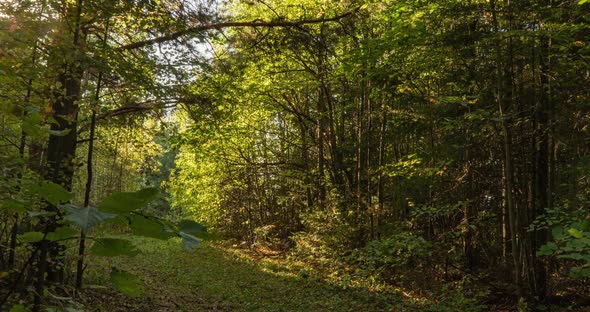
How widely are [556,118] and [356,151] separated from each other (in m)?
6.73

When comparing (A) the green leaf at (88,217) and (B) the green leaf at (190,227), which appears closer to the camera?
(A) the green leaf at (88,217)

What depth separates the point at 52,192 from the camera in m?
0.92

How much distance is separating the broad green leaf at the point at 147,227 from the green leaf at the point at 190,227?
0.05m

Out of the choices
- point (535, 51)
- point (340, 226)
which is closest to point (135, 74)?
point (535, 51)

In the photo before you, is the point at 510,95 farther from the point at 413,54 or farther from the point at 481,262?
the point at 481,262

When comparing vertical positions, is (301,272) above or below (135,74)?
below

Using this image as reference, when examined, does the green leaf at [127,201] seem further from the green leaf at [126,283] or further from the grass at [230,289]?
the grass at [230,289]

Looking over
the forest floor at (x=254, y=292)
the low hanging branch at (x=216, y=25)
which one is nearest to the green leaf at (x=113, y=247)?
the forest floor at (x=254, y=292)

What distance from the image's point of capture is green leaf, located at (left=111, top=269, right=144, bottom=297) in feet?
3.76

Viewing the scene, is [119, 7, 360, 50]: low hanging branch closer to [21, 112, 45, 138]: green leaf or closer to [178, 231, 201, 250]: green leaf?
[21, 112, 45, 138]: green leaf

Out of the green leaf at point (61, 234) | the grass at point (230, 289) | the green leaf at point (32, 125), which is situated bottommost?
the grass at point (230, 289)

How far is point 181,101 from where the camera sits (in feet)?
25.5

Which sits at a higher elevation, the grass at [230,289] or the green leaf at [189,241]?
the green leaf at [189,241]

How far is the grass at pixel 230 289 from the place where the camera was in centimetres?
846
